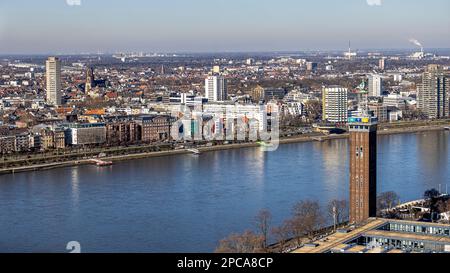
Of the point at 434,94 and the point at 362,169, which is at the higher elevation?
the point at 434,94

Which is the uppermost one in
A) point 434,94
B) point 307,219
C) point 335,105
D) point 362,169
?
point 434,94

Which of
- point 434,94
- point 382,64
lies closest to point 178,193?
point 434,94

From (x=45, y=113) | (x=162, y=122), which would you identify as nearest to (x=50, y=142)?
(x=162, y=122)

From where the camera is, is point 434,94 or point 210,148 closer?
point 210,148

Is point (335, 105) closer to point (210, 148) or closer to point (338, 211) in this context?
point (210, 148)

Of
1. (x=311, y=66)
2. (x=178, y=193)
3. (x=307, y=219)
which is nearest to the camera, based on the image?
(x=307, y=219)

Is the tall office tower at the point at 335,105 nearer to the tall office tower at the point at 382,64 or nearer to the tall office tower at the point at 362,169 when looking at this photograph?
the tall office tower at the point at 362,169
